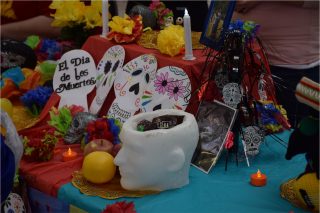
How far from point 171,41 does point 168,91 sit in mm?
171

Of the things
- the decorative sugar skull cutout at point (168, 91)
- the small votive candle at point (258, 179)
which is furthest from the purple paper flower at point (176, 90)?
the small votive candle at point (258, 179)

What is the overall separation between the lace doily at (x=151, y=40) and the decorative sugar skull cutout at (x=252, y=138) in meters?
0.39

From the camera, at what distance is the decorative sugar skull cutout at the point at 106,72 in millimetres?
1597

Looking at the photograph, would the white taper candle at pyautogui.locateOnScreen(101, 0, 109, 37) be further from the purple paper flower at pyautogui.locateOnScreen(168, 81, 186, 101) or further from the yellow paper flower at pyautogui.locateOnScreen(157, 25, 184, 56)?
the purple paper flower at pyautogui.locateOnScreen(168, 81, 186, 101)

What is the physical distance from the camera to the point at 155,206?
1.08 metres

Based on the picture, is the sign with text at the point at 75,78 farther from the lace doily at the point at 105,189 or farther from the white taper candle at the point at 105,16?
the lace doily at the point at 105,189

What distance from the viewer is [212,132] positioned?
4.27ft

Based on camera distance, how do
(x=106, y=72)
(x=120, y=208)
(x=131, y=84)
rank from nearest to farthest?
(x=120, y=208)
(x=131, y=84)
(x=106, y=72)

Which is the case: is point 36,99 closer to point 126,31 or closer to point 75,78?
point 75,78

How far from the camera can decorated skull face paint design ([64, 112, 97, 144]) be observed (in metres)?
1.45

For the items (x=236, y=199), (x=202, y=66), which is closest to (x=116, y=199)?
(x=236, y=199)

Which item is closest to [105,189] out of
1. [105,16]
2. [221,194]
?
[221,194]

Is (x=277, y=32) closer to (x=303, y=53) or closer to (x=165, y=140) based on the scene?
(x=303, y=53)

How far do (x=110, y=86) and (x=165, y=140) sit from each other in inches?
21.9
